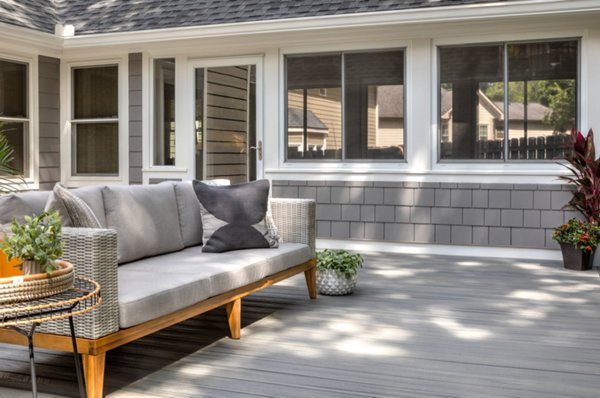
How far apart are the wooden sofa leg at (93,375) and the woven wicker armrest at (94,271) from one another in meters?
0.09

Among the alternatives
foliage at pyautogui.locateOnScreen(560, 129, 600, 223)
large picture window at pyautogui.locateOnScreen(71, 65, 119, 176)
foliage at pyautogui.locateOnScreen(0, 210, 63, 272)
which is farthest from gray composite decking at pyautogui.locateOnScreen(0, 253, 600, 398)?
large picture window at pyautogui.locateOnScreen(71, 65, 119, 176)

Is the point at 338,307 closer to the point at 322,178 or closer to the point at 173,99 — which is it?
the point at 322,178

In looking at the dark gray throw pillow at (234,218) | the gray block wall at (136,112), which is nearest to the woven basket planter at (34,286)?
the dark gray throw pillow at (234,218)

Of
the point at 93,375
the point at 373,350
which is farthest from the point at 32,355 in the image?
the point at 373,350

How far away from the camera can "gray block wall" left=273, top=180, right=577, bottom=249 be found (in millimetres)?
7012

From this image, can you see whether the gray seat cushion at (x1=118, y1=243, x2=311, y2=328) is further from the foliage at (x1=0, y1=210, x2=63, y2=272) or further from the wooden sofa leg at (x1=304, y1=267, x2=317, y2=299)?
the foliage at (x1=0, y1=210, x2=63, y2=272)

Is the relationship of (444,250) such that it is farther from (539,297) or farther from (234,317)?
(234,317)

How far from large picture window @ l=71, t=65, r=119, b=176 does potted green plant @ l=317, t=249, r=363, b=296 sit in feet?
14.2

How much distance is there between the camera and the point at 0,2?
7836 mm

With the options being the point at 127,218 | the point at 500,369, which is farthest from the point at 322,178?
the point at 500,369

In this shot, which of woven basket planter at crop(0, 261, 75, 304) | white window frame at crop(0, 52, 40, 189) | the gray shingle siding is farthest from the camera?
white window frame at crop(0, 52, 40, 189)

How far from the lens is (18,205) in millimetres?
3467

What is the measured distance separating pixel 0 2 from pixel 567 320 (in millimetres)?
6806

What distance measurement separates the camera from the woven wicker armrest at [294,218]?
16.6 ft
